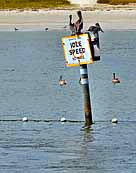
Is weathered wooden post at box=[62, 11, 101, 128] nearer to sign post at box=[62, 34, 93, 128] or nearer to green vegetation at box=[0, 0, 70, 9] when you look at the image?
sign post at box=[62, 34, 93, 128]

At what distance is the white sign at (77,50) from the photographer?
20734mm

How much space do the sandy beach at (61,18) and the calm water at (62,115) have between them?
17.7m

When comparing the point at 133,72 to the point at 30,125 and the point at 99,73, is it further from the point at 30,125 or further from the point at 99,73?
the point at 30,125

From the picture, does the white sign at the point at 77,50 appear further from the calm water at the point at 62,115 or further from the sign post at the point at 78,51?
the calm water at the point at 62,115

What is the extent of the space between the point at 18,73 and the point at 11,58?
24.2ft

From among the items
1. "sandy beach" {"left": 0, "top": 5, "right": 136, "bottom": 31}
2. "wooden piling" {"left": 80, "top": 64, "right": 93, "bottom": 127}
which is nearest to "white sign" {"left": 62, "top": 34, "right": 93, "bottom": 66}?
"wooden piling" {"left": 80, "top": 64, "right": 93, "bottom": 127}

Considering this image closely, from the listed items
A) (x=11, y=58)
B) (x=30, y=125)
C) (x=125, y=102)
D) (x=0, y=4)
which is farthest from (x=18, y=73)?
(x=0, y=4)

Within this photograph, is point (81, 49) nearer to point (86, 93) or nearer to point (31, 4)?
point (86, 93)

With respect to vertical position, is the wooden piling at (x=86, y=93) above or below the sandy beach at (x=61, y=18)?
below

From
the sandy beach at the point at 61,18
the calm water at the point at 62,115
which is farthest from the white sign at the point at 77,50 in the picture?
the sandy beach at the point at 61,18

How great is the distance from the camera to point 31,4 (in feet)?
270

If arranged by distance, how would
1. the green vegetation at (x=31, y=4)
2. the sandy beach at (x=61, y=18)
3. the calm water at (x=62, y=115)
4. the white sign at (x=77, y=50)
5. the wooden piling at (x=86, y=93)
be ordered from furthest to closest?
the green vegetation at (x=31, y=4) → the sandy beach at (x=61, y=18) → the wooden piling at (x=86, y=93) → the white sign at (x=77, y=50) → the calm water at (x=62, y=115)

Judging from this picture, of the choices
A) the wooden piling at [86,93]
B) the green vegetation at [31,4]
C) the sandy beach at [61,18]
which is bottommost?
the wooden piling at [86,93]

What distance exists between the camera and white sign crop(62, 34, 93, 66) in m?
20.7
